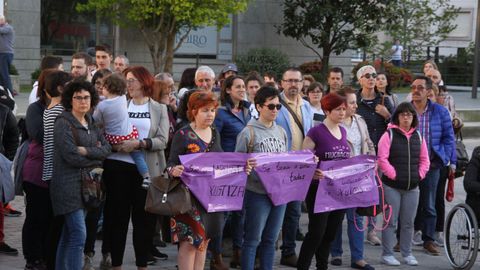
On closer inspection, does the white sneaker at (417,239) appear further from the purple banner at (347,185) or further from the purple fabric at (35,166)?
the purple fabric at (35,166)

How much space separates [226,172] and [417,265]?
120 inches

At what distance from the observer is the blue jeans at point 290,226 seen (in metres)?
9.35

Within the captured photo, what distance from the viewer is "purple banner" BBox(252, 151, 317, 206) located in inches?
324

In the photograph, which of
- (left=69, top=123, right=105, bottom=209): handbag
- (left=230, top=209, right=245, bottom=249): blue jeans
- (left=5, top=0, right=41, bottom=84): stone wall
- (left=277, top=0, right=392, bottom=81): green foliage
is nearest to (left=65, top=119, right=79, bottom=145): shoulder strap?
(left=69, top=123, right=105, bottom=209): handbag

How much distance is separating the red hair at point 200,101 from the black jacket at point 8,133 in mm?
2153

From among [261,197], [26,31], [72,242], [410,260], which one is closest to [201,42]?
[26,31]

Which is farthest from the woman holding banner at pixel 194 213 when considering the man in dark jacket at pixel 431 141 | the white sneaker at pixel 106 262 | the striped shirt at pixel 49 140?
the man in dark jacket at pixel 431 141

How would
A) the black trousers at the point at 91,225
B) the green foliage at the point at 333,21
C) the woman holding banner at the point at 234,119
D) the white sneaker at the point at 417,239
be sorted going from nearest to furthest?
the black trousers at the point at 91,225 → the woman holding banner at the point at 234,119 → the white sneaker at the point at 417,239 → the green foliage at the point at 333,21

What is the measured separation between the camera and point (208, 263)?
9.38 metres

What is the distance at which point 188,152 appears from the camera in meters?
7.90

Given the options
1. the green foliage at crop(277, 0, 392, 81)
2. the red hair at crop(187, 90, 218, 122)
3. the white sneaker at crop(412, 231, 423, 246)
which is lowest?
the white sneaker at crop(412, 231, 423, 246)

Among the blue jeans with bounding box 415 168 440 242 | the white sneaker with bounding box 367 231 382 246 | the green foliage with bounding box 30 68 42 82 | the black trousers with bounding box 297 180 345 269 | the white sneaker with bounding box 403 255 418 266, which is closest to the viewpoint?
the black trousers with bounding box 297 180 345 269

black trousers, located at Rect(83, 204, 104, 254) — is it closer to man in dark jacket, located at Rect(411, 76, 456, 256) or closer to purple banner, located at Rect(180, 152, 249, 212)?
purple banner, located at Rect(180, 152, 249, 212)

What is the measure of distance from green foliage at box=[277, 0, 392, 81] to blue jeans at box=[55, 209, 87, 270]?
861 inches
